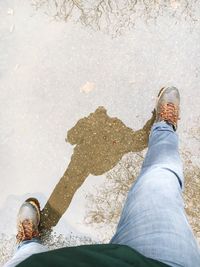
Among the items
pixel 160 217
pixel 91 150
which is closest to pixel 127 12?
pixel 91 150

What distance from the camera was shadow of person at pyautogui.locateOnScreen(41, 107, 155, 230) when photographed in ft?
9.78

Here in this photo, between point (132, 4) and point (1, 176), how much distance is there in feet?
5.35

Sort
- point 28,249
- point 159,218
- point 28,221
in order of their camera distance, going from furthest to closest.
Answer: point 28,221 → point 28,249 → point 159,218

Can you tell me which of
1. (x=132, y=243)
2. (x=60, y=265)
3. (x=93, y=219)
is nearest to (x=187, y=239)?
(x=132, y=243)

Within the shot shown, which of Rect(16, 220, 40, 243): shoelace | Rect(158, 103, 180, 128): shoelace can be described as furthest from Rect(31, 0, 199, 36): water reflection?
Rect(16, 220, 40, 243): shoelace

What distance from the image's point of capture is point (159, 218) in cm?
210

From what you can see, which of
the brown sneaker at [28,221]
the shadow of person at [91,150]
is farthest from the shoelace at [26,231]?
the shadow of person at [91,150]

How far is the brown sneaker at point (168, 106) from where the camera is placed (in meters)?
2.91

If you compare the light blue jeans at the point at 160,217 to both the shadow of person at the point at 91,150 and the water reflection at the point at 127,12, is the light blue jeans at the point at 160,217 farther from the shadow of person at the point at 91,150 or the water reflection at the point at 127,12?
the water reflection at the point at 127,12

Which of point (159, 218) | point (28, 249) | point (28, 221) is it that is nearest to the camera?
point (159, 218)

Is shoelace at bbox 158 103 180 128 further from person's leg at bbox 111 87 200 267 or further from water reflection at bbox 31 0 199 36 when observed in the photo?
water reflection at bbox 31 0 199 36

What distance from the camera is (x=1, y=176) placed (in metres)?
3.02

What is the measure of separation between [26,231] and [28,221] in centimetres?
7

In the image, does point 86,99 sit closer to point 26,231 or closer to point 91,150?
point 91,150
